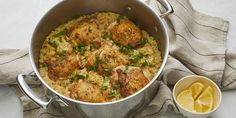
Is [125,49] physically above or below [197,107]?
above

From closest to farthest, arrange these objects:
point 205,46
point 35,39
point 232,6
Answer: point 35,39
point 205,46
point 232,6

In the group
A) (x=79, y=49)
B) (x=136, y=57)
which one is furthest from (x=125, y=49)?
(x=79, y=49)

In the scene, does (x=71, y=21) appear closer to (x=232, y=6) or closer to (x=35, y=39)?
(x=35, y=39)

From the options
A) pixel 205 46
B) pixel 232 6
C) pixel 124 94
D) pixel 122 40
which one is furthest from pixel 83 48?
pixel 232 6

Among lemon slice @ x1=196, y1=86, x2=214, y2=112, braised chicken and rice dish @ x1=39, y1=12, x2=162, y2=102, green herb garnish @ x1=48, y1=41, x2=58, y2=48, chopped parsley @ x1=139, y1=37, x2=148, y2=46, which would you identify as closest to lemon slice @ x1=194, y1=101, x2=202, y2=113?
lemon slice @ x1=196, y1=86, x2=214, y2=112

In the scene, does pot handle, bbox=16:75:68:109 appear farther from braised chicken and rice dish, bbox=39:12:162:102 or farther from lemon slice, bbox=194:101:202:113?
lemon slice, bbox=194:101:202:113

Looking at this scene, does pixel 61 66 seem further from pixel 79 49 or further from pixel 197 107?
pixel 197 107

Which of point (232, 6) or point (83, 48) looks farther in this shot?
point (232, 6)
